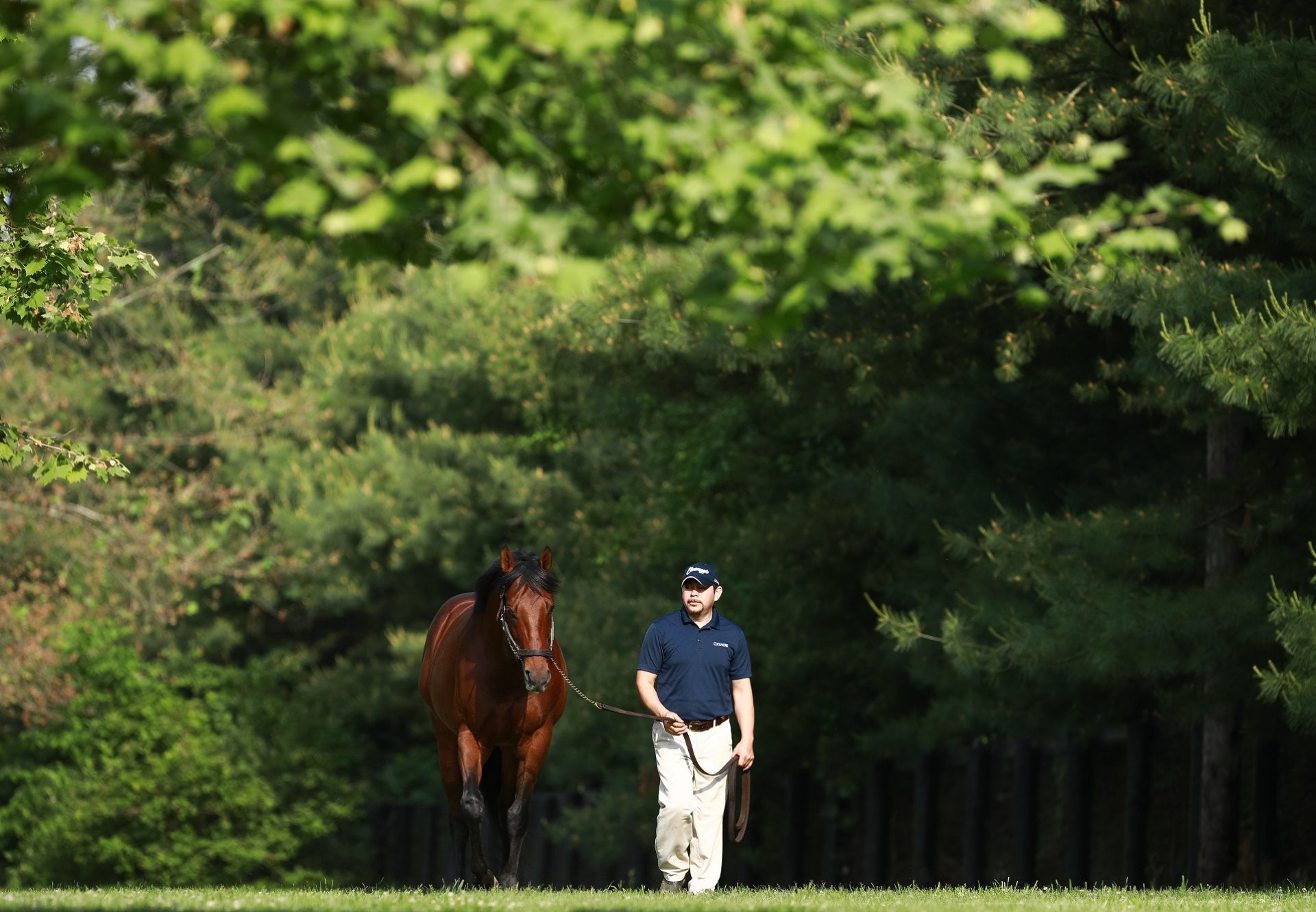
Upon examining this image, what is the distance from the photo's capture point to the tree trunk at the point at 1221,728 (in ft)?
58.6

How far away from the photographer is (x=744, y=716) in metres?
13.0

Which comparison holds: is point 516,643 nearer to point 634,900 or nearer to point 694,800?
point 694,800

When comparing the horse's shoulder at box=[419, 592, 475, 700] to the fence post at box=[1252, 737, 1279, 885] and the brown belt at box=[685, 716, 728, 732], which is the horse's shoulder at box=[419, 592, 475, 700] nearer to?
the brown belt at box=[685, 716, 728, 732]

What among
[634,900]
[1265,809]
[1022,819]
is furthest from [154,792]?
[634,900]

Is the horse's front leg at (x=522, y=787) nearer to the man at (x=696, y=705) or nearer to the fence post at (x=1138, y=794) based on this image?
the man at (x=696, y=705)

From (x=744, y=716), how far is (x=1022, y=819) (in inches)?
366

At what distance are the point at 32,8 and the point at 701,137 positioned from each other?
10.1 ft

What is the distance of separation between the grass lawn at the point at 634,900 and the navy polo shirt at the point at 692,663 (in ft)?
4.09

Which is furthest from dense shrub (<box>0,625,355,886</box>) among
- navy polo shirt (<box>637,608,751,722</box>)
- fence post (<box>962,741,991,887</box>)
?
navy polo shirt (<box>637,608,751,722</box>)

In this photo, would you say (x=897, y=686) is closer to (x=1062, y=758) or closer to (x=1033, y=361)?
(x=1062, y=758)

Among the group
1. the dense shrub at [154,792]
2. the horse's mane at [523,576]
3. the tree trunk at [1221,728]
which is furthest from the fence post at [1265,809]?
the dense shrub at [154,792]

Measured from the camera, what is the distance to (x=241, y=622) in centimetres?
4588

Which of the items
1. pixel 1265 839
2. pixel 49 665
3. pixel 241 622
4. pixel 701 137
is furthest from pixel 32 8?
pixel 241 622

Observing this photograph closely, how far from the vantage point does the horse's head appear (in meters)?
12.8
